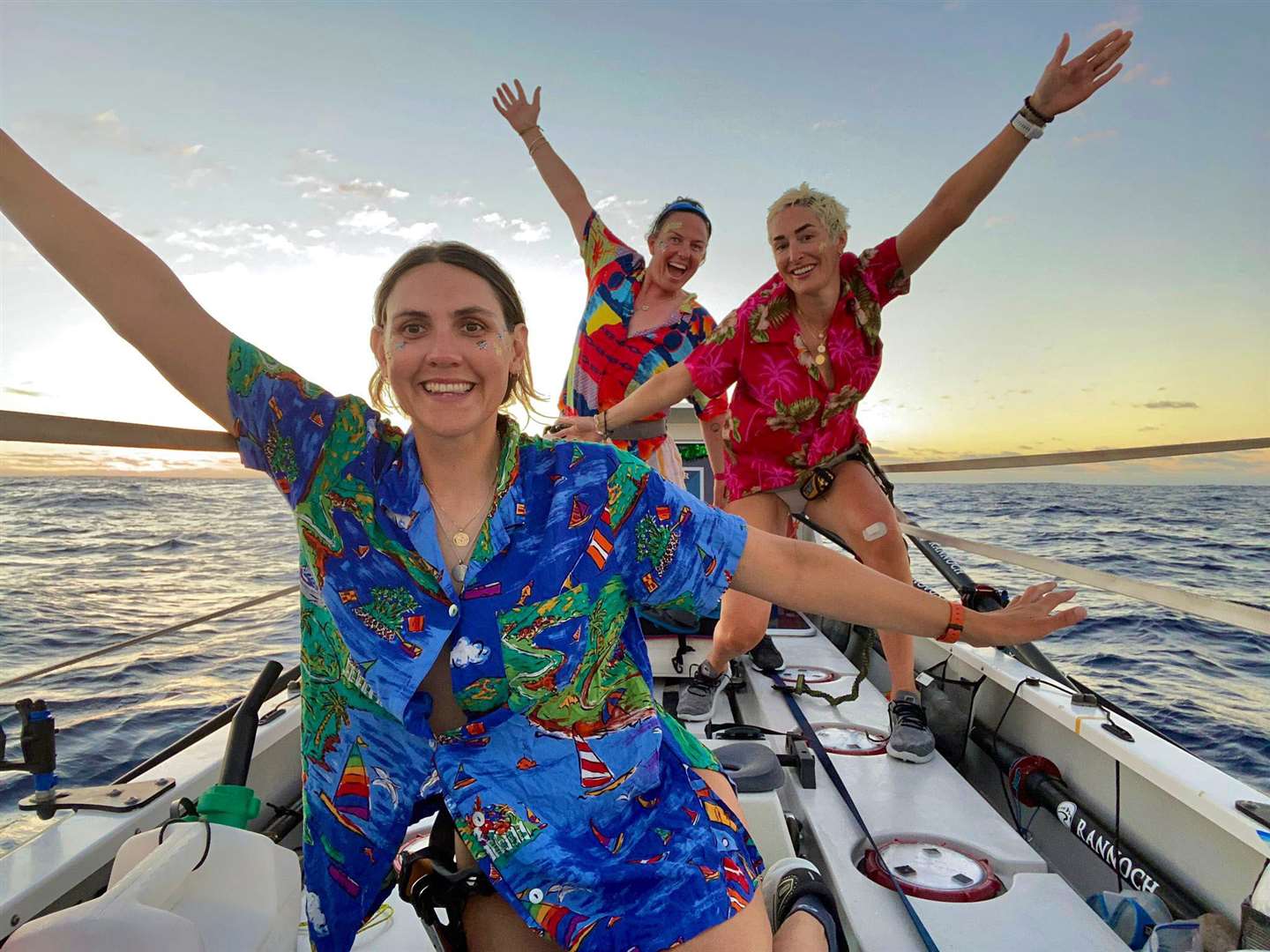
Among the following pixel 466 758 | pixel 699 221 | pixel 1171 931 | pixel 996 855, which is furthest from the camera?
pixel 699 221

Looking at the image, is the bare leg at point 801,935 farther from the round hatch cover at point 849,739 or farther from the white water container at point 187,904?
the round hatch cover at point 849,739

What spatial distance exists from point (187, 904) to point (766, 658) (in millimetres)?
2565

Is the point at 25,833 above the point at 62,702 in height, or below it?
above

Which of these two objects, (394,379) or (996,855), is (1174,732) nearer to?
(996,855)

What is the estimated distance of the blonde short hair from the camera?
7.53 ft

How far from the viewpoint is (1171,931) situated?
1.36m

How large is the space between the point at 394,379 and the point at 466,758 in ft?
1.87

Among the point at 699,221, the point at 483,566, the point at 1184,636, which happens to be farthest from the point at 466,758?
the point at 1184,636

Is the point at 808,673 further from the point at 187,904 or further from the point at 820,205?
the point at 187,904

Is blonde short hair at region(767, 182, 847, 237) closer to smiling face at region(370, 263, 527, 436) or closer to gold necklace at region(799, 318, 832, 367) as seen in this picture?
gold necklace at region(799, 318, 832, 367)

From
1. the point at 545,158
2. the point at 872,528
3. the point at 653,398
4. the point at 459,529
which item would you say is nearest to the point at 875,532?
the point at 872,528

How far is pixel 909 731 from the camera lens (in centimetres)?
229

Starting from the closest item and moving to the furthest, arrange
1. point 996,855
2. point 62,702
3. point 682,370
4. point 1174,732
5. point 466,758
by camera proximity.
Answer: point 466,758 < point 996,855 < point 682,370 < point 1174,732 < point 62,702

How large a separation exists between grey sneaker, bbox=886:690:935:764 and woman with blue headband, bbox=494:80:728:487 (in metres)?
1.19
